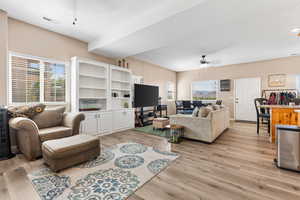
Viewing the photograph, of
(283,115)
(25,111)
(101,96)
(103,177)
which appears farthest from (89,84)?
(283,115)

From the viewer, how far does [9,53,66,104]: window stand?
113 inches

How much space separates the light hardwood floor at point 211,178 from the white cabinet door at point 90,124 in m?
1.31

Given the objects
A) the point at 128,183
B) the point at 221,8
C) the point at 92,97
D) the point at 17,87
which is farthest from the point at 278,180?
the point at 17,87

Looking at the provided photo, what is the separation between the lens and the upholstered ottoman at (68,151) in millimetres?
1898

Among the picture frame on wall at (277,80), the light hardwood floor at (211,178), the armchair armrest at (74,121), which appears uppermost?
the picture frame on wall at (277,80)

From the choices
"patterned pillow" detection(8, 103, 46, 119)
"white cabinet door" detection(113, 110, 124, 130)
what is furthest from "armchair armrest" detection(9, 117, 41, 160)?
"white cabinet door" detection(113, 110, 124, 130)

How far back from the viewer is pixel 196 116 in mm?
3430

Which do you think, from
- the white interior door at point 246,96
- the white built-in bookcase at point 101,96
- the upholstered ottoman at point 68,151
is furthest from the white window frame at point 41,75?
the white interior door at point 246,96

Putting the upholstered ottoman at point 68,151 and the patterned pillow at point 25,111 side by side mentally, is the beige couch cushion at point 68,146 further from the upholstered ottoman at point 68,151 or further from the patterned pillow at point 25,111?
the patterned pillow at point 25,111

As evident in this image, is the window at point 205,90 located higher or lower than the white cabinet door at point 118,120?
higher

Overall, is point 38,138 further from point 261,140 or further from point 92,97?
point 261,140

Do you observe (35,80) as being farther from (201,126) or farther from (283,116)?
(283,116)

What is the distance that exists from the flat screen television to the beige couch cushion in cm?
279

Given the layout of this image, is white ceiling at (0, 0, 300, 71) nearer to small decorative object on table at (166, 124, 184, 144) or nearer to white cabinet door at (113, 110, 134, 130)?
white cabinet door at (113, 110, 134, 130)
